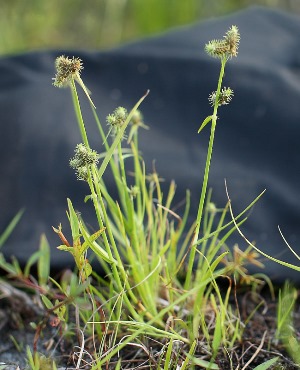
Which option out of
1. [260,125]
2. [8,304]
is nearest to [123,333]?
[8,304]

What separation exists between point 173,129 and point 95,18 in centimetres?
171

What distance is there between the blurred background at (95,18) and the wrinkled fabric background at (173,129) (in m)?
1.16

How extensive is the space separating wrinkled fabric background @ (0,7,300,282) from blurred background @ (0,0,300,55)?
116 cm

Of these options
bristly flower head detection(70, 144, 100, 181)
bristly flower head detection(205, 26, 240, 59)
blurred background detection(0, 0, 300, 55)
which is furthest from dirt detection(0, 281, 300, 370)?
blurred background detection(0, 0, 300, 55)

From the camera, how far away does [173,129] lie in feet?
3.49

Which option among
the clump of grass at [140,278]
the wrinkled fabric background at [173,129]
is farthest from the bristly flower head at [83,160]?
the wrinkled fabric background at [173,129]

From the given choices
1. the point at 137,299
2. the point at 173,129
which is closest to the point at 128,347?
the point at 137,299

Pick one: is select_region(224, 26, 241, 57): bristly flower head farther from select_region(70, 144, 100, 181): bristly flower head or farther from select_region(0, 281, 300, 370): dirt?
select_region(0, 281, 300, 370): dirt

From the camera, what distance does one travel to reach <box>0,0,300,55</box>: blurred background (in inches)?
90.7

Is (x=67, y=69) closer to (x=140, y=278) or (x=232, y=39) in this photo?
(x=232, y=39)

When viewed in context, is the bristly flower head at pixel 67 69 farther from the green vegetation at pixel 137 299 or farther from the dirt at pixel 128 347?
the dirt at pixel 128 347

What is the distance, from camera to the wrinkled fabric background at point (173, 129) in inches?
38.2

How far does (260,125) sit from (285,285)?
296 millimetres

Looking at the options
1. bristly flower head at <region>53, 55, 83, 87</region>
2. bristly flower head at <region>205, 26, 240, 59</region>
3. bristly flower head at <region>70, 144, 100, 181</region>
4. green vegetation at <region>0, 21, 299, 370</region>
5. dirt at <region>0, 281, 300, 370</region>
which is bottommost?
dirt at <region>0, 281, 300, 370</region>
